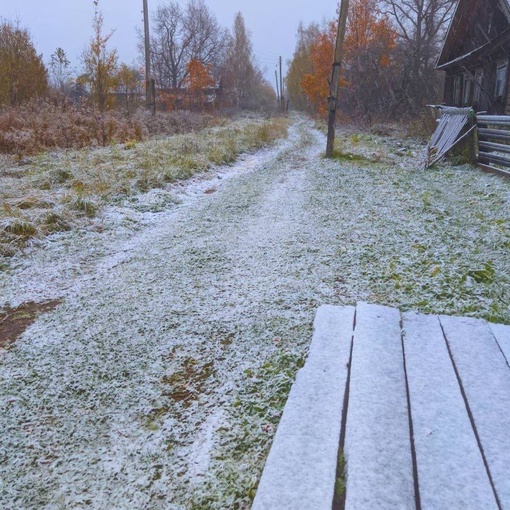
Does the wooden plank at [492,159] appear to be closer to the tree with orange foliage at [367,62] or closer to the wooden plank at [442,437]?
the wooden plank at [442,437]

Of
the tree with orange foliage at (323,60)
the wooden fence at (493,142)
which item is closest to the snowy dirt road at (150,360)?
the wooden fence at (493,142)

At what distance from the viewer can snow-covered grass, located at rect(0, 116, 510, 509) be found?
159cm

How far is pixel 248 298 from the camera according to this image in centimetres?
294

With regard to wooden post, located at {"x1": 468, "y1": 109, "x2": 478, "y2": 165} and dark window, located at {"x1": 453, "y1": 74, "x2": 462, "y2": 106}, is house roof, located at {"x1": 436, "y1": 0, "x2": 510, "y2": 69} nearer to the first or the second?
dark window, located at {"x1": 453, "y1": 74, "x2": 462, "y2": 106}

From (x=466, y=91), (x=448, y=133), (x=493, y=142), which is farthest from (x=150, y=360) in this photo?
(x=466, y=91)

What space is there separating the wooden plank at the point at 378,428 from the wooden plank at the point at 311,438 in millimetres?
63

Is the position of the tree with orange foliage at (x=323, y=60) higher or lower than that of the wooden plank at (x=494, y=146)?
higher

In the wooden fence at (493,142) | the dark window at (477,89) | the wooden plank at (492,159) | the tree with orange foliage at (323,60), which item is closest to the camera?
the wooden plank at (492,159)

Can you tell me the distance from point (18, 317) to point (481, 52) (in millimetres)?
15222

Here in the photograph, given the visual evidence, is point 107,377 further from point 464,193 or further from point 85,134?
point 85,134

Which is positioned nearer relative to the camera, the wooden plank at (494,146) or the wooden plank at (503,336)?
the wooden plank at (503,336)

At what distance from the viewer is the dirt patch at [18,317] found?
2.60 metres

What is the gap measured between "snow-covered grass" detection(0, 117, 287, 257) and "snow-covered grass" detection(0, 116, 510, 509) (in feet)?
1.13

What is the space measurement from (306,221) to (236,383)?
3.04 metres
